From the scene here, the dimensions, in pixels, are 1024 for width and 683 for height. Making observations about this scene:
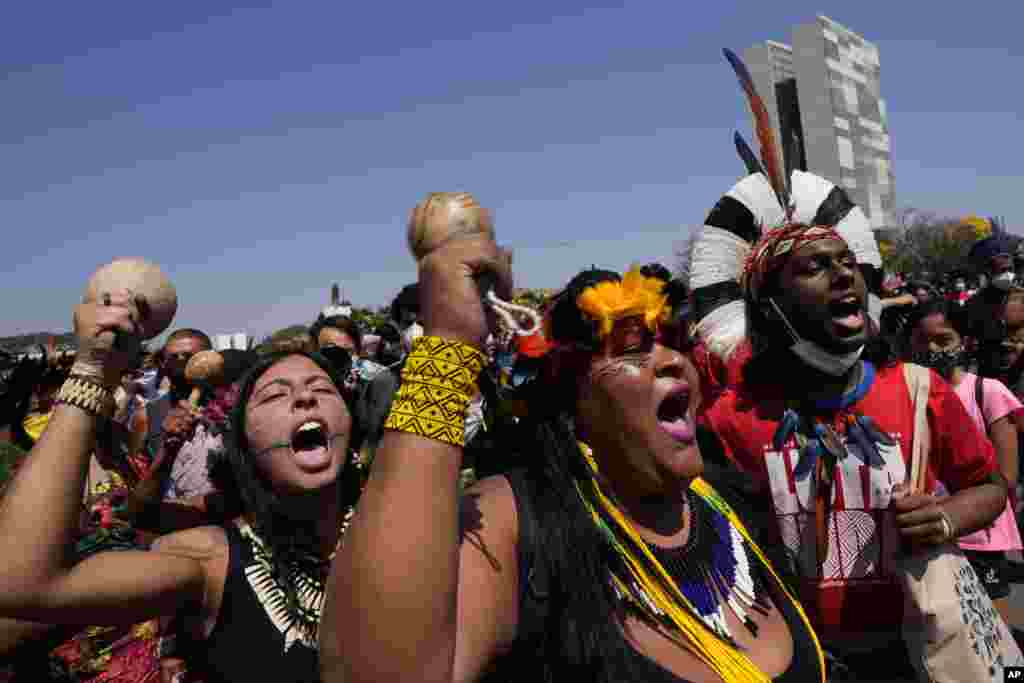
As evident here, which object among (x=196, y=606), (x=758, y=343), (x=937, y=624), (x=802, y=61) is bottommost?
(x=937, y=624)

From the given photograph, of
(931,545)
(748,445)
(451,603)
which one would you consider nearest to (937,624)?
(931,545)

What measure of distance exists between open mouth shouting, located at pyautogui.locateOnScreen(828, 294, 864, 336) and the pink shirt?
1685 mm

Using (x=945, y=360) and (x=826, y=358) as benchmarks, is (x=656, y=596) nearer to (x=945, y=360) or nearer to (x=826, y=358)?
(x=826, y=358)

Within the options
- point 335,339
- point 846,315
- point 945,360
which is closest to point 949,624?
point 846,315

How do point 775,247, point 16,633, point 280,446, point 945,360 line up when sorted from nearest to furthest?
point 16,633 < point 280,446 < point 775,247 < point 945,360

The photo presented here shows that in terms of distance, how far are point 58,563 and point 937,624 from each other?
2114 millimetres

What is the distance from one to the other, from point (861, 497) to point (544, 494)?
131 cm

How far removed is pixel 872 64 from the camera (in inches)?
2542

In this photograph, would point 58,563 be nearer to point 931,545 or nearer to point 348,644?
point 348,644

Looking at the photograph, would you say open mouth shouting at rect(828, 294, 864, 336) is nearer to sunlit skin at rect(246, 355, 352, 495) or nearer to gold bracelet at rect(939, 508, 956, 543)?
gold bracelet at rect(939, 508, 956, 543)

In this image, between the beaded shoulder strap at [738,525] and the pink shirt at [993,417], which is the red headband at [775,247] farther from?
the pink shirt at [993,417]

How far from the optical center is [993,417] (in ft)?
13.3

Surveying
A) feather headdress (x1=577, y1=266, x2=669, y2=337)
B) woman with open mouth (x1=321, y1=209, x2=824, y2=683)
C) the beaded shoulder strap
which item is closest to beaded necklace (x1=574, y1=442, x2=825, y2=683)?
woman with open mouth (x1=321, y1=209, x2=824, y2=683)

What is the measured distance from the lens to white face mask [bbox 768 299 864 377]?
2.53 m
